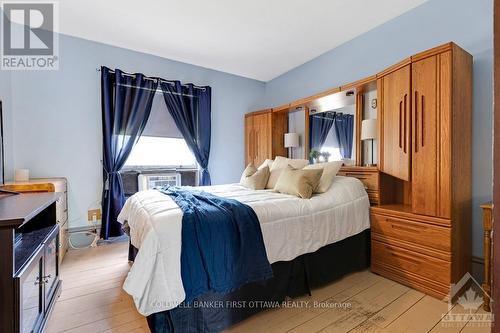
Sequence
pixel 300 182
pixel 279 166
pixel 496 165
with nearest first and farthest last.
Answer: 1. pixel 496 165
2. pixel 300 182
3. pixel 279 166

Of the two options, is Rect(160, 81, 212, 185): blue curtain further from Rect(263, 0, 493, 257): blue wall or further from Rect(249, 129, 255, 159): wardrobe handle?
Rect(263, 0, 493, 257): blue wall

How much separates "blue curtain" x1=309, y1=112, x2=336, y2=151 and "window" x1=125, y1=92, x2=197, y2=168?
78.2 inches

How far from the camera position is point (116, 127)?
3.44 metres

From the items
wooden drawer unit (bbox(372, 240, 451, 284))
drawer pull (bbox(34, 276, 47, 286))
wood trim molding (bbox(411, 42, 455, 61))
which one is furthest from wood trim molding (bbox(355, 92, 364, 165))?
drawer pull (bbox(34, 276, 47, 286))

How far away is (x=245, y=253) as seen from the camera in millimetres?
1662

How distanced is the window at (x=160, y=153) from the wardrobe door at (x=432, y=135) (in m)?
3.17

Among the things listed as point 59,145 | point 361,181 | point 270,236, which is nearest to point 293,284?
point 270,236

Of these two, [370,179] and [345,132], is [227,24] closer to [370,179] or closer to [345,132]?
[345,132]

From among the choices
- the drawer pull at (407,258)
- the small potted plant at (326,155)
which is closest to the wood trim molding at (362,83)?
the small potted plant at (326,155)

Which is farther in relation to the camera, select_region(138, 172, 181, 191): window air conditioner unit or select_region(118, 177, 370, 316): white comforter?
select_region(138, 172, 181, 191): window air conditioner unit

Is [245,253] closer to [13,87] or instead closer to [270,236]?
[270,236]

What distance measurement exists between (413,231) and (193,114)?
3.34 metres

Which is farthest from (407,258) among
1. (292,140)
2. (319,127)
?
(292,140)

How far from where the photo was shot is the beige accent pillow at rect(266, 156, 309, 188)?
3.04 m
